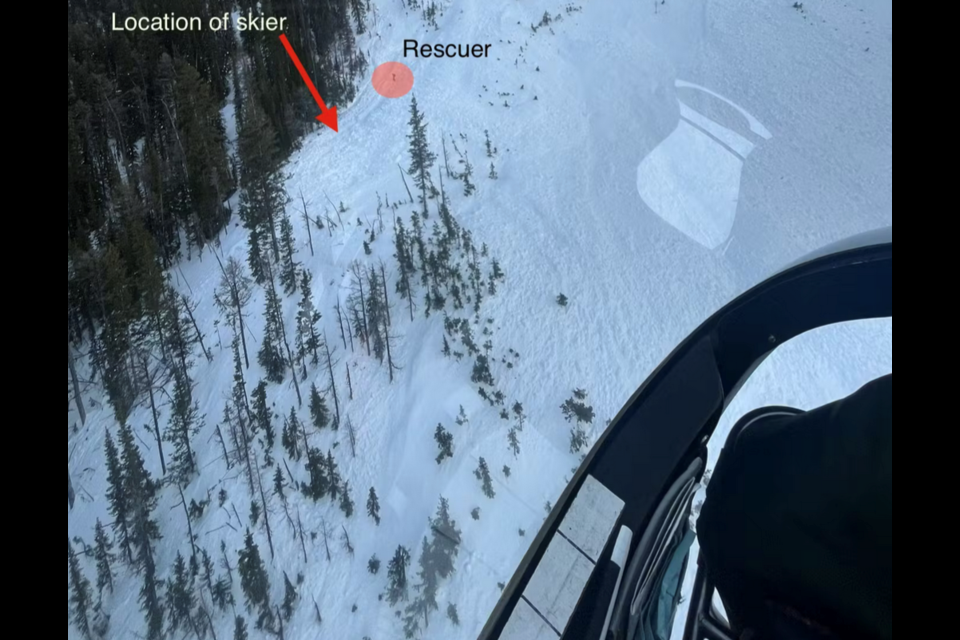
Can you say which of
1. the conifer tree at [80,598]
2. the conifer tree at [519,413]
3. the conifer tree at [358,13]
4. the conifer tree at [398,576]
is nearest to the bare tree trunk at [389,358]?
the conifer tree at [519,413]

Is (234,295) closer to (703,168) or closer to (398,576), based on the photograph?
(398,576)

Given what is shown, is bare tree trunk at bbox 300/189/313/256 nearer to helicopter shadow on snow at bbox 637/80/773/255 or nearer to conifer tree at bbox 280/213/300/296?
conifer tree at bbox 280/213/300/296

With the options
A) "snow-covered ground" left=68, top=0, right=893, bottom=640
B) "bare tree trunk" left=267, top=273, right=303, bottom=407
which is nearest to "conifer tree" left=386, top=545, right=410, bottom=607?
"snow-covered ground" left=68, top=0, right=893, bottom=640

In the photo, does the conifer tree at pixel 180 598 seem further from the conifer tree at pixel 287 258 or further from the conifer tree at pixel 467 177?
the conifer tree at pixel 467 177

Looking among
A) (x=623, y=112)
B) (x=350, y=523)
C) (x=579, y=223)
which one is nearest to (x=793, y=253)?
(x=579, y=223)

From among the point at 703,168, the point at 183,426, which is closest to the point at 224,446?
the point at 183,426
